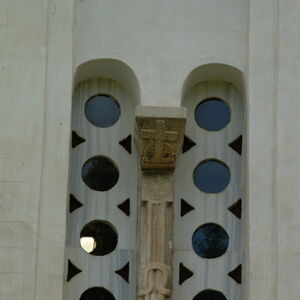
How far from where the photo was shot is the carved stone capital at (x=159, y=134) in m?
13.9

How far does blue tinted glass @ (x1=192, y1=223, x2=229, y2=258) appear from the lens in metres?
14.2

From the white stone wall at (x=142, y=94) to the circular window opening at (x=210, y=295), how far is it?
40 centimetres

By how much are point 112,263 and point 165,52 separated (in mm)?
1983

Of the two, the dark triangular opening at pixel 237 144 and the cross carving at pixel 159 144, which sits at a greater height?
the dark triangular opening at pixel 237 144

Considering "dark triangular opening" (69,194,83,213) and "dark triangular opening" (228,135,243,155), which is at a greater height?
"dark triangular opening" (228,135,243,155)

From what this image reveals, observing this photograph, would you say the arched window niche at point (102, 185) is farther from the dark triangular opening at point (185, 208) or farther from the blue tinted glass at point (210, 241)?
the blue tinted glass at point (210, 241)

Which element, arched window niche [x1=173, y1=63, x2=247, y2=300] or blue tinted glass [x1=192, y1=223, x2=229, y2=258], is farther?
blue tinted glass [x1=192, y1=223, x2=229, y2=258]

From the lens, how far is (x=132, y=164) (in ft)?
47.3

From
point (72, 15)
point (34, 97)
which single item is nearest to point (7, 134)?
point (34, 97)

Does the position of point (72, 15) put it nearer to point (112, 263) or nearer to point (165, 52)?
point (165, 52)

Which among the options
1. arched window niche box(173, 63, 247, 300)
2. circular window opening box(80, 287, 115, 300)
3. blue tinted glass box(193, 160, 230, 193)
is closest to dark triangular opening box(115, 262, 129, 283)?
circular window opening box(80, 287, 115, 300)

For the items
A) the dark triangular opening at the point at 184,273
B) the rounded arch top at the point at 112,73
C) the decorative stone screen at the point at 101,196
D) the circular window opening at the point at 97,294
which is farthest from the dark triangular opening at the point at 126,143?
the circular window opening at the point at 97,294

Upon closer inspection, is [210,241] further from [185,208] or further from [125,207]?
[125,207]

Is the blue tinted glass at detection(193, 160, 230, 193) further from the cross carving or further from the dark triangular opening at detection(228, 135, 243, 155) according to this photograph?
the cross carving
